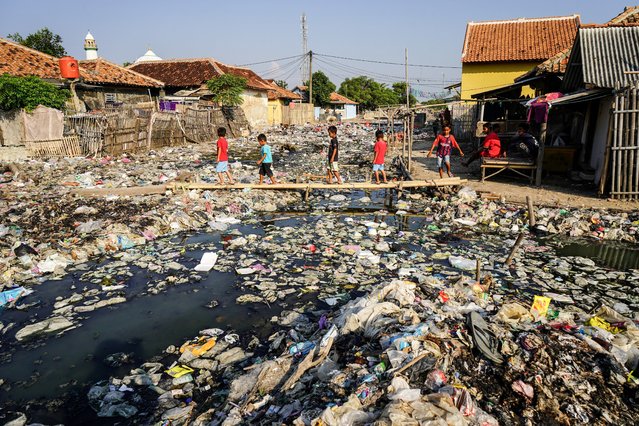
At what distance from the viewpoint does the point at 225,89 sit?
24.0 m

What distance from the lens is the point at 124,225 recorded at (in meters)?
7.04

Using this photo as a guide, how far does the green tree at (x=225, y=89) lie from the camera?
2372 cm

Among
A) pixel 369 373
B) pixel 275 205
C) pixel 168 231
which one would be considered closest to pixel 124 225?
pixel 168 231

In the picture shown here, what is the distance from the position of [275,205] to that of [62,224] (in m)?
4.13

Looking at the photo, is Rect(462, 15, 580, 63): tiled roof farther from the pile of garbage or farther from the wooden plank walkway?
the pile of garbage

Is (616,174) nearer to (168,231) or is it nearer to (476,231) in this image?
(476,231)

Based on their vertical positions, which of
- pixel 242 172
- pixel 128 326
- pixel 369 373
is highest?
pixel 242 172

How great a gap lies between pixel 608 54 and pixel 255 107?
962 inches

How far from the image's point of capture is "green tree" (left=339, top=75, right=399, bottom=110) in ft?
192

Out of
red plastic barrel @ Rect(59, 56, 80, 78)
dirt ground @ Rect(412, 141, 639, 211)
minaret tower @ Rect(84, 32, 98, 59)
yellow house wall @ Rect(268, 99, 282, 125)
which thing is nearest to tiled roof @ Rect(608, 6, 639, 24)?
dirt ground @ Rect(412, 141, 639, 211)

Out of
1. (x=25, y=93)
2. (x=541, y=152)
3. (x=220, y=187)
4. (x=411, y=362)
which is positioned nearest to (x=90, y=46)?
(x=25, y=93)

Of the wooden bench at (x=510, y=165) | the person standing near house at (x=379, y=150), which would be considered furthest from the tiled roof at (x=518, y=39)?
the person standing near house at (x=379, y=150)

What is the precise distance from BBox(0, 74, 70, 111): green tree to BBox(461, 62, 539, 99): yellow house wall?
18618 mm

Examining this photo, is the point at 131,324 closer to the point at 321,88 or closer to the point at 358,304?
the point at 358,304
